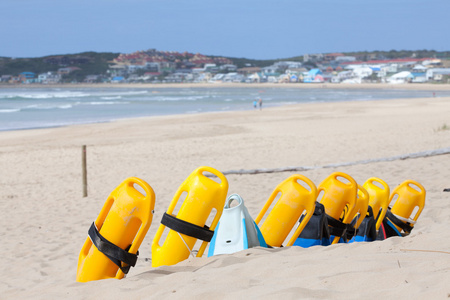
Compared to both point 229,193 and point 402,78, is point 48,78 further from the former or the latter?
point 229,193

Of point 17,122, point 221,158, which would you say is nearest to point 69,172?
point 221,158

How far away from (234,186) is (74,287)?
17.8 ft

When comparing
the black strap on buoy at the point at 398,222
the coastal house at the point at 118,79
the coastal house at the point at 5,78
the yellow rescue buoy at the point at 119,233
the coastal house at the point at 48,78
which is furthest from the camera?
the coastal house at the point at 118,79

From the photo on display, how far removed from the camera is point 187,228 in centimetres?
377

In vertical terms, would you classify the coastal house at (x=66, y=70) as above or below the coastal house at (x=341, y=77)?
above

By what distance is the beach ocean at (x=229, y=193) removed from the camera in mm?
2793

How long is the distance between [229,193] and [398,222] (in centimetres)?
365

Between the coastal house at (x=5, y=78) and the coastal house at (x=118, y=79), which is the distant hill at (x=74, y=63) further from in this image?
the coastal house at (x=118, y=79)

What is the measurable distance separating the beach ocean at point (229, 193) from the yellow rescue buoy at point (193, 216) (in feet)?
0.60

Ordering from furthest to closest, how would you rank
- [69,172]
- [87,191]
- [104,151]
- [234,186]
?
[104,151], [69,172], [87,191], [234,186]

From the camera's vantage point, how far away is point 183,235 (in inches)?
149

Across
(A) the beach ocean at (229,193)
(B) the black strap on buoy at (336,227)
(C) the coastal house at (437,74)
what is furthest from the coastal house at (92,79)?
(B) the black strap on buoy at (336,227)

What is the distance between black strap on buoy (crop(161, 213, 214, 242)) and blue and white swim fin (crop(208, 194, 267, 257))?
0.06m

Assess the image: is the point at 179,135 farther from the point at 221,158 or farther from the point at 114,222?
the point at 114,222
